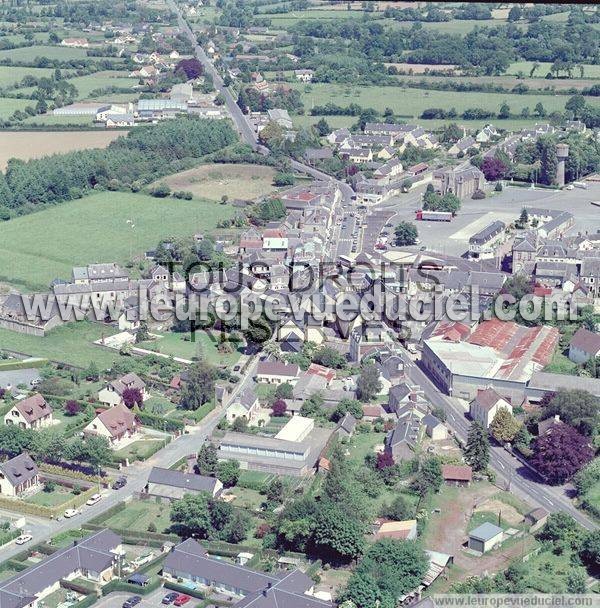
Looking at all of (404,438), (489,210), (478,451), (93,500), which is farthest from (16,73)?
(478,451)

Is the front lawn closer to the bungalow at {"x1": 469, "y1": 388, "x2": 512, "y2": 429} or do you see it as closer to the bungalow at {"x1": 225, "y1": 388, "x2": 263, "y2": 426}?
the bungalow at {"x1": 225, "y1": 388, "x2": 263, "y2": 426}

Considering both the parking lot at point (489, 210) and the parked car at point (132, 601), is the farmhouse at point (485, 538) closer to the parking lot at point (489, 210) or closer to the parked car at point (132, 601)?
the parked car at point (132, 601)

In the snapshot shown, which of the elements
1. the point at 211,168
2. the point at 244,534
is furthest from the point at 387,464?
the point at 211,168

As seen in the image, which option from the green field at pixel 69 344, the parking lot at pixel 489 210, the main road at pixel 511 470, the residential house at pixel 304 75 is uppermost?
the residential house at pixel 304 75

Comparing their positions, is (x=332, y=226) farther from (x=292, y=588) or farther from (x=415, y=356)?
(x=292, y=588)

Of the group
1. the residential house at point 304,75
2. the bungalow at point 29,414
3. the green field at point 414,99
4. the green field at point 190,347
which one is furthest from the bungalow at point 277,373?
the residential house at point 304,75

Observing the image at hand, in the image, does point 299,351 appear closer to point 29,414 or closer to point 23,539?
point 29,414

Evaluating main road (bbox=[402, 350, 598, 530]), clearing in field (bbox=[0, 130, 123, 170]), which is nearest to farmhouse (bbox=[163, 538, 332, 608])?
main road (bbox=[402, 350, 598, 530])
